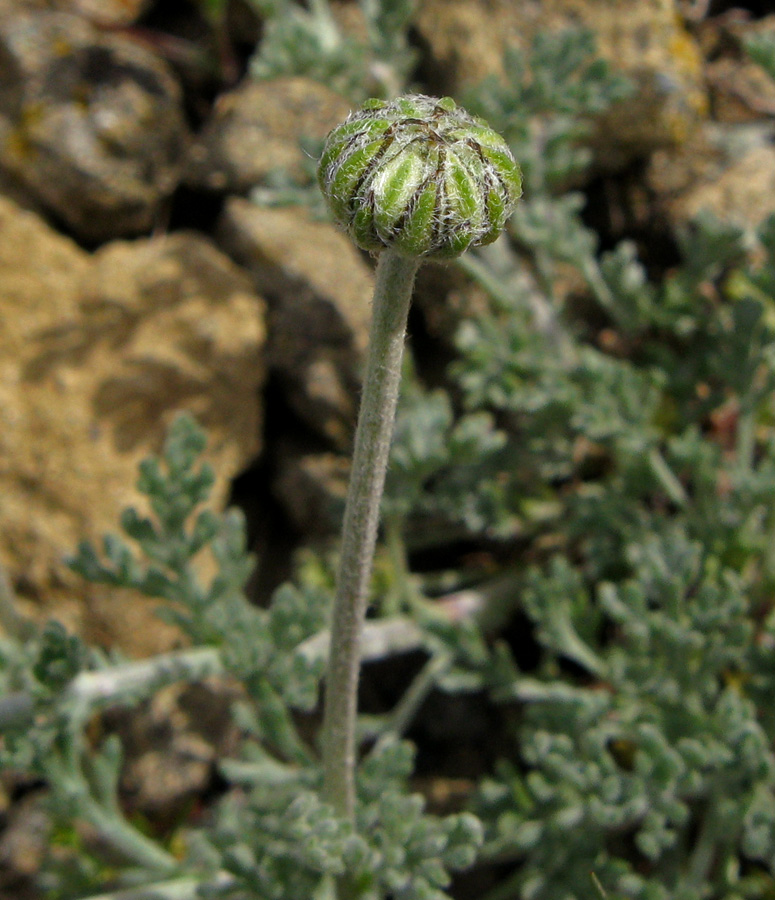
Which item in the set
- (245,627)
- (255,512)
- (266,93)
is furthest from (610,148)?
(245,627)

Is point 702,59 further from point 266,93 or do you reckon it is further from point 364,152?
point 364,152

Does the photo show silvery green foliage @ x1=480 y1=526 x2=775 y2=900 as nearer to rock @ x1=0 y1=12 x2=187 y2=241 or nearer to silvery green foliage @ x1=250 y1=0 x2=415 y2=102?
silvery green foliage @ x1=250 y1=0 x2=415 y2=102

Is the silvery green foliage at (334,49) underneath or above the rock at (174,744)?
above

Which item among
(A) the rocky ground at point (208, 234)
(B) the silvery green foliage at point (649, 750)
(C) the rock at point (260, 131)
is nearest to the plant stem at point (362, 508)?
(B) the silvery green foliage at point (649, 750)

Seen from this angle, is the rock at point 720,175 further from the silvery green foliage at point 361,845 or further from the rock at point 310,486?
the silvery green foliage at point 361,845

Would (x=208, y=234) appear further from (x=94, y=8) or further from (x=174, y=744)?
(x=174, y=744)

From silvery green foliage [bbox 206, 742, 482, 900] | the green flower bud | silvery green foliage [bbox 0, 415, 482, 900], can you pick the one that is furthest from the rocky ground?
the green flower bud
